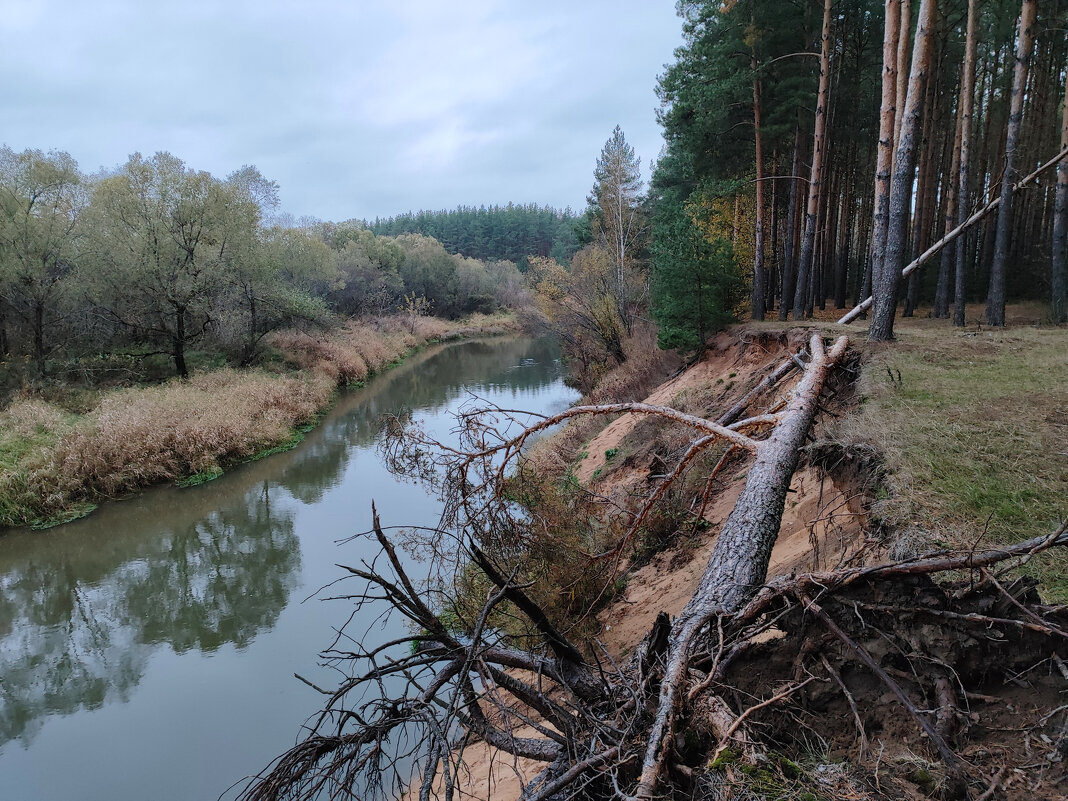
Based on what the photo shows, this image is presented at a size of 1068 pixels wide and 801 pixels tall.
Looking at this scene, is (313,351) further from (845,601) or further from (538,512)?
(845,601)

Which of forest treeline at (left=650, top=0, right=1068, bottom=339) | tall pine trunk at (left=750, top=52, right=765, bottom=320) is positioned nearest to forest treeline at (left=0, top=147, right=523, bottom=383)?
forest treeline at (left=650, top=0, right=1068, bottom=339)

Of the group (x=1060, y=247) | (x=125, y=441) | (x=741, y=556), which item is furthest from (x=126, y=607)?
(x=1060, y=247)

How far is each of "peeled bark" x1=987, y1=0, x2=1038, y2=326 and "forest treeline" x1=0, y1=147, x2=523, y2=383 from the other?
74.0ft

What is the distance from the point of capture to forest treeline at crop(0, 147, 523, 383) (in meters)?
16.9

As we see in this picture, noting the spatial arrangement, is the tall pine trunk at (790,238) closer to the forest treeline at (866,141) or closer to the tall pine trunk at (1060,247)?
the forest treeline at (866,141)

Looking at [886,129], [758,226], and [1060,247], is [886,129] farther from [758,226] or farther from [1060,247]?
[1060,247]

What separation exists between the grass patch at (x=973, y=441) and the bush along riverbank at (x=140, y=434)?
15.0 meters

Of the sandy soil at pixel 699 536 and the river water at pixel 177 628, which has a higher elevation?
the sandy soil at pixel 699 536

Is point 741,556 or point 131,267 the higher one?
point 131,267

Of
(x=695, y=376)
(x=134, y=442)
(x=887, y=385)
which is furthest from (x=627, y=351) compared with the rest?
(x=134, y=442)

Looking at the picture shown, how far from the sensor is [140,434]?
45.8ft

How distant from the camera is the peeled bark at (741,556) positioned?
7.10 feet

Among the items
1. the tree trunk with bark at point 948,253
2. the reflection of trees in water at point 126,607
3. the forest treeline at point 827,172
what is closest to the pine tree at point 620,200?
the forest treeline at point 827,172

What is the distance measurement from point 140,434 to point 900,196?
17.3 meters
